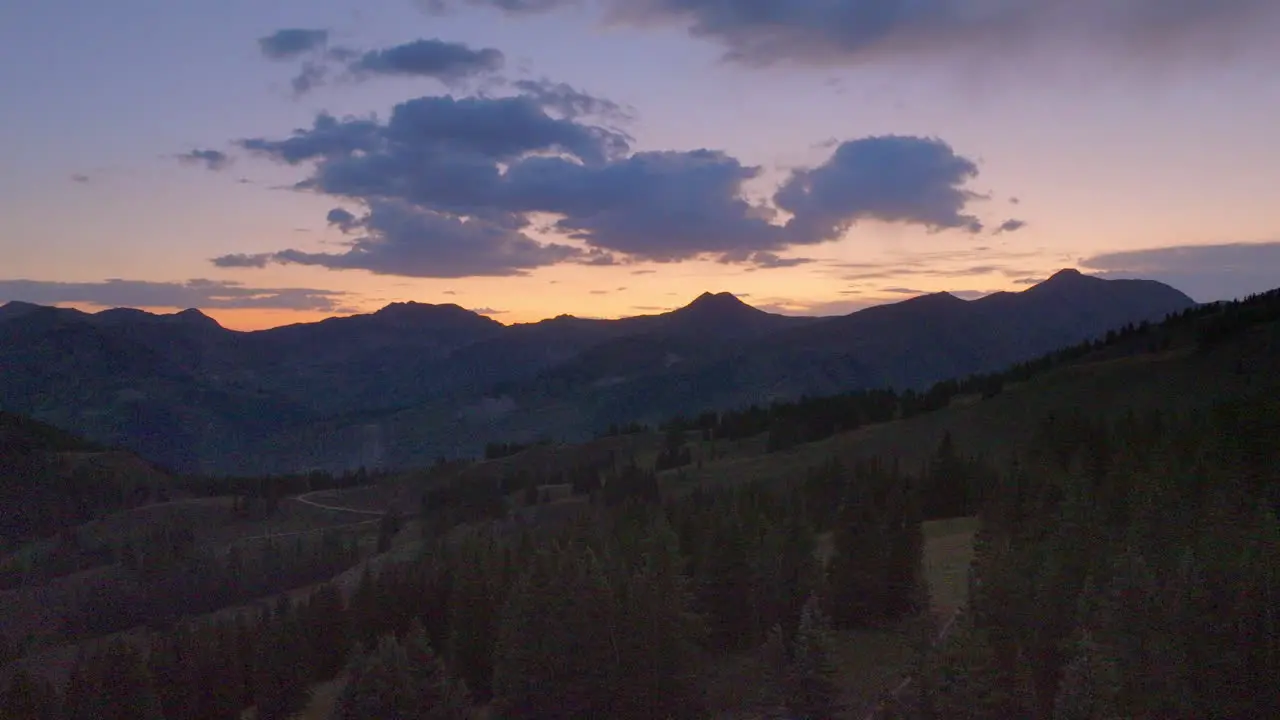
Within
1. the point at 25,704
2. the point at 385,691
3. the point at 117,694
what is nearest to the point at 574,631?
the point at 385,691

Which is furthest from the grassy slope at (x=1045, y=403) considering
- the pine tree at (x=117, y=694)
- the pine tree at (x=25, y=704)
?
the pine tree at (x=25, y=704)

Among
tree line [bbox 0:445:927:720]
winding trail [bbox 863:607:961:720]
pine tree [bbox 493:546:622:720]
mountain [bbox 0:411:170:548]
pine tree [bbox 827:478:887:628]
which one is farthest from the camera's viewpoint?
mountain [bbox 0:411:170:548]

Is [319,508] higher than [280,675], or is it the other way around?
[280,675]

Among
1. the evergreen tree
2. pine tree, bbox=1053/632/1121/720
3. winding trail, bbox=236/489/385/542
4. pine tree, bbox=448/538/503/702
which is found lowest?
winding trail, bbox=236/489/385/542

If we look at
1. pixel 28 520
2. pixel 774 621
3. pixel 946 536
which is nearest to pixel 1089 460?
pixel 946 536

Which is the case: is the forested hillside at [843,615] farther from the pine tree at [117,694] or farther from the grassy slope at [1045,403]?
the grassy slope at [1045,403]

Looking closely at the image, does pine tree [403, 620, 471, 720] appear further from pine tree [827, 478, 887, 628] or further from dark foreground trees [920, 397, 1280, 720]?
dark foreground trees [920, 397, 1280, 720]

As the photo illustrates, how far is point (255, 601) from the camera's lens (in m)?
105

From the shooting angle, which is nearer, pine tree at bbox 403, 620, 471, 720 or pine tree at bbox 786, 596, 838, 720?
pine tree at bbox 786, 596, 838, 720

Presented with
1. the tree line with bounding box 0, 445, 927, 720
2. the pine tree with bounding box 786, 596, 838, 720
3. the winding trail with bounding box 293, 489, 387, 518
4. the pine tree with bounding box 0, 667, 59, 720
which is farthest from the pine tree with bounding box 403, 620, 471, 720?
the winding trail with bounding box 293, 489, 387, 518

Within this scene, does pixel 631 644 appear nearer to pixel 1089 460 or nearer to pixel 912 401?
pixel 1089 460

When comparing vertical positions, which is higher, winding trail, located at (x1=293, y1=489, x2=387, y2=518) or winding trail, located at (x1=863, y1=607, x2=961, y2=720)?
winding trail, located at (x1=863, y1=607, x2=961, y2=720)

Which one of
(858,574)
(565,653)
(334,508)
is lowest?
(334,508)

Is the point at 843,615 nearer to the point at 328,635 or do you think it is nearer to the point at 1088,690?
the point at 1088,690
